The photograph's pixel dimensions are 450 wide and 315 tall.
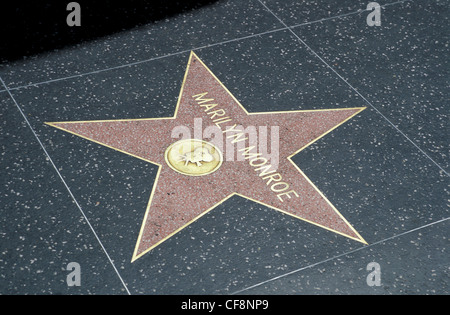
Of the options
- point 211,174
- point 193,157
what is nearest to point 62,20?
point 193,157

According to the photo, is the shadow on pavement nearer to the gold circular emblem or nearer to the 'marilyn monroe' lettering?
the 'marilyn monroe' lettering

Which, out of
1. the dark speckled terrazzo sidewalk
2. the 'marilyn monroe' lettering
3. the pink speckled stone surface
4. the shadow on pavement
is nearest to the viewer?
the dark speckled terrazzo sidewalk

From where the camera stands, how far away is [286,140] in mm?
2635

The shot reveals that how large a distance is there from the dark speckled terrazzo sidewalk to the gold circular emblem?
9 cm

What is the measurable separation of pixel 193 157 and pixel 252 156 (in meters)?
0.23

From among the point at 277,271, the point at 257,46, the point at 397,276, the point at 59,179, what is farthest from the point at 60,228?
the point at 257,46

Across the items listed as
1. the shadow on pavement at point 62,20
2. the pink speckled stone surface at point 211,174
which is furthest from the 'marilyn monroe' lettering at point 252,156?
the shadow on pavement at point 62,20

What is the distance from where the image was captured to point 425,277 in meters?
2.19


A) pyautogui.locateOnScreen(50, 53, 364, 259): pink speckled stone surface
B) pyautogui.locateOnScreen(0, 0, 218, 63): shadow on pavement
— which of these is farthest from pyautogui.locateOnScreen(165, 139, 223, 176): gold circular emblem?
pyautogui.locateOnScreen(0, 0, 218, 63): shadow on pavement

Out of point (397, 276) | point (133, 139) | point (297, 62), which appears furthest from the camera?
point (297, 62)

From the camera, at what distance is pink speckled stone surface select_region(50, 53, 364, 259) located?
7.61 feet

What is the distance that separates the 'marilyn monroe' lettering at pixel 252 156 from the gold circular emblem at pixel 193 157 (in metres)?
0.11
